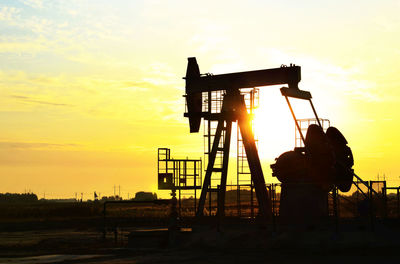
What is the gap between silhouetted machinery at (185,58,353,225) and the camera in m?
20.8

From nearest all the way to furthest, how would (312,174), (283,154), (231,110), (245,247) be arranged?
(245,247) → (312,174) → (283,154) → (231,110)

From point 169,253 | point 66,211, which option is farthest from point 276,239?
point 66,211

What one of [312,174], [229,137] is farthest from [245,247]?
[229,137]

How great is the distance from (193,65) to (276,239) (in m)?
9.77

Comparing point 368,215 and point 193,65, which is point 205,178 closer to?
point 193,65

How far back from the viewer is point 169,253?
17.8 metres

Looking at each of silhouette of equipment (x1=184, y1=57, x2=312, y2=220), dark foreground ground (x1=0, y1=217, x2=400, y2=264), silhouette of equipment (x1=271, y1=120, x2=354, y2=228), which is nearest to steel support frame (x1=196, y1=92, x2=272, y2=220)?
silhouette of equipment (x1=184, y1=57, x2=312, y2=220)

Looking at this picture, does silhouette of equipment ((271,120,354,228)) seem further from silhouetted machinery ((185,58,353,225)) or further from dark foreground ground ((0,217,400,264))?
dark foreground ground ((0,217,400,264))

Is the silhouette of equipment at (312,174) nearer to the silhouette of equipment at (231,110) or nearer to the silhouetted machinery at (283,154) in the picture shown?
the silhouetted machinery at (283,154)

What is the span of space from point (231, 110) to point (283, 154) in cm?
322

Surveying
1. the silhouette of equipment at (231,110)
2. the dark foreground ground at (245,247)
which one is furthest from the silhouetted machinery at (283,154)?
the dark foreground ground at (245,247)

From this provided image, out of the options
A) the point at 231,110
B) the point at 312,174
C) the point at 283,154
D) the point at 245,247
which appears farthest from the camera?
the point at 231,110

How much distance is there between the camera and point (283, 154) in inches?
874

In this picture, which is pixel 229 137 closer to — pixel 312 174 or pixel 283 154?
pixel 283 154
